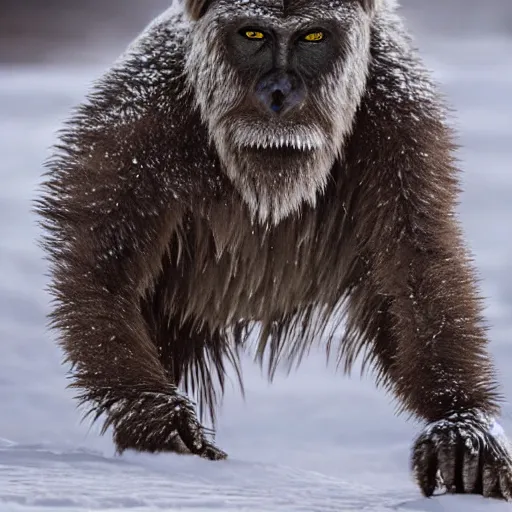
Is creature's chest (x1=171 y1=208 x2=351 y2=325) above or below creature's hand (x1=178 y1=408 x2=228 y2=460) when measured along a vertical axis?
above

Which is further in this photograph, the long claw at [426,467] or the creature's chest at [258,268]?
the creature's chest at [258,268]

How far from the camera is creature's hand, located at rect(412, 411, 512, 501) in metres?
3.35

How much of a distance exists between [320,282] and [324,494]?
125cm

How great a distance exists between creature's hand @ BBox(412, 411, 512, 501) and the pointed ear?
1.41m

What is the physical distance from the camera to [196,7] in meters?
3.96

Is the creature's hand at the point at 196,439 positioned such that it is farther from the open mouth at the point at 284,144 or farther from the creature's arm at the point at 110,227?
the open mouth at the point at 284,144

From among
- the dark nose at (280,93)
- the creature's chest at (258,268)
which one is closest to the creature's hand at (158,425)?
the creature's chest at (258,268)

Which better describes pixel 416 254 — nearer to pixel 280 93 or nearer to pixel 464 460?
pixel 280 93

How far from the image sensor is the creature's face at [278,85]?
3.79 metres

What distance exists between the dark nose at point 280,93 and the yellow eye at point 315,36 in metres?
0.15

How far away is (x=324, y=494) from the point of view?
124 inches

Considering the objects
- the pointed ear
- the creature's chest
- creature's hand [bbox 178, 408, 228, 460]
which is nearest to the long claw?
creature's hand [bbox 178, 408, 228, 460]


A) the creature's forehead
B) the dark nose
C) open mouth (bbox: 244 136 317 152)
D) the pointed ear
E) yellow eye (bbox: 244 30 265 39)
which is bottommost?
open mouth (bbox: 244 136 317 152)

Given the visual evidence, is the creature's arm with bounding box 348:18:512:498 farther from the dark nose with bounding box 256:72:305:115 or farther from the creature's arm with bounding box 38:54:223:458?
the creature's arm with bounding box 38:54:223:458
